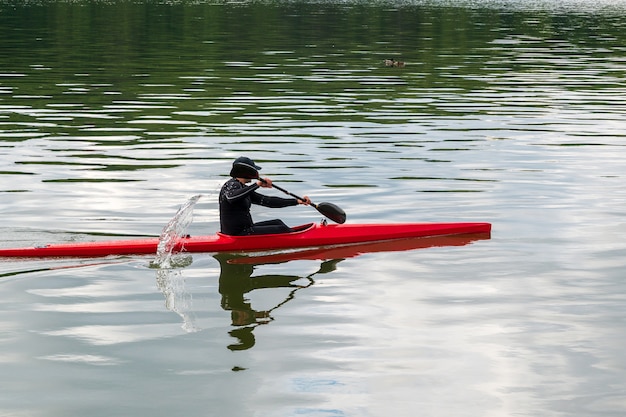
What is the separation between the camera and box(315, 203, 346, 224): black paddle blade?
17484mm

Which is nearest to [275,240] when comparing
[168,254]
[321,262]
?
[321,262]

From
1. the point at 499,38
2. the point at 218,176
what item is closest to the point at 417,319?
the point at 218,176

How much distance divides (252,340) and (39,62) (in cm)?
3598

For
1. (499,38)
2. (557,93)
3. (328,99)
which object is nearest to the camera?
(328,99)

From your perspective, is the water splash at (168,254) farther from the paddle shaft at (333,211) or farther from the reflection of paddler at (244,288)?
the paddle shaft at (333,211)

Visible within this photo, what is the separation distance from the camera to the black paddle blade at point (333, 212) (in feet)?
57.4

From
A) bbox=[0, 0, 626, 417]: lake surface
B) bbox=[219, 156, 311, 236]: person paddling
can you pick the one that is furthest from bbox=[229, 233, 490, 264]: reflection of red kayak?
bbox=[219, 156, 311, 236]: person paddling

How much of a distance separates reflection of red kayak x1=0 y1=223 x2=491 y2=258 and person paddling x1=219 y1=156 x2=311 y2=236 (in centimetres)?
12

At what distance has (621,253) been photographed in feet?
55.6

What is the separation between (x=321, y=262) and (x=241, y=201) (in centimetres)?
159

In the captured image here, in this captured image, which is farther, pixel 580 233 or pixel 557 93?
pixel 557 93

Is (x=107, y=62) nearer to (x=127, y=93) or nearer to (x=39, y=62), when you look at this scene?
(x=39, y=62)

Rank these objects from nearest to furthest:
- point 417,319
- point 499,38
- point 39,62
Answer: point 417,319 → point 39,62 → point 499,38

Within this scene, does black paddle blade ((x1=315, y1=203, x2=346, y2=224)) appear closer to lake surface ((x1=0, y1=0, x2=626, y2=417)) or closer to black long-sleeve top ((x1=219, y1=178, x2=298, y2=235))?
Answer: lake surface ((x1=0, y1=0, x2=626, y2=417))
